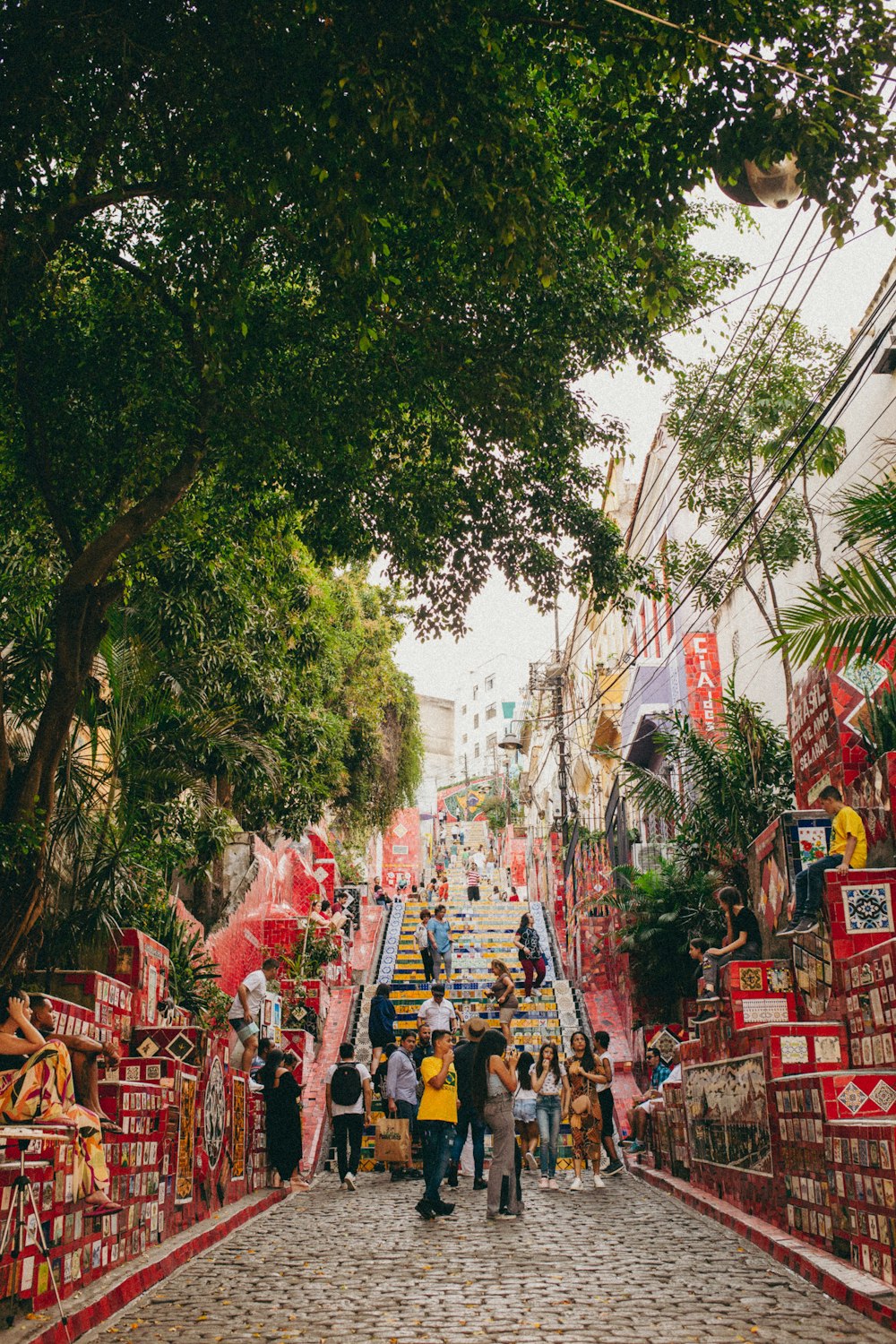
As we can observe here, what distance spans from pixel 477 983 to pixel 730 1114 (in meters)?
13.5

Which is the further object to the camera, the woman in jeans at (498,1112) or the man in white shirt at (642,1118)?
the man in white shirt at (642,1118)

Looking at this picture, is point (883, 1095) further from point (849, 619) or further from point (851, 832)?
point (849, 619)

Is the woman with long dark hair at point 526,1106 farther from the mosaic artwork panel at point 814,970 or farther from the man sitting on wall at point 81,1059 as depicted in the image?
the man sitting on wall at point 81,1059

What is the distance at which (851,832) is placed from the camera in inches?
375

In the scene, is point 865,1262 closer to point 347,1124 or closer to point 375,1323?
point 375,1323

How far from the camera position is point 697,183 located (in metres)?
7.57

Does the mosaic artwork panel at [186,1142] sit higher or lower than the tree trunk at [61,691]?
lower

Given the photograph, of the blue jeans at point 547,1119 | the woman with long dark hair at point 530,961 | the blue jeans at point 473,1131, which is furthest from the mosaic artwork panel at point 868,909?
the woman with long dark hair at point 530,961

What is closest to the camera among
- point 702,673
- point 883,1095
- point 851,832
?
point 883,1095

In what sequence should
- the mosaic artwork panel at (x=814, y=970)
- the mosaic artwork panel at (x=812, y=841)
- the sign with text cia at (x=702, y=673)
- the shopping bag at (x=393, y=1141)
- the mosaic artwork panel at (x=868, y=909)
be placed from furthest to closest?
the sign with text cia at (x=702, y=673), the shopping bag at (x=393, y=1141), the mosaic artwork panel at (x=812, y=841), the mosaic artwork panel at (x=814, y=970), the mosaic artwork panel at (x=868, y=909)

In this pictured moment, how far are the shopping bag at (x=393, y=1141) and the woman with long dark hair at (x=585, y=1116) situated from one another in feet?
6.29

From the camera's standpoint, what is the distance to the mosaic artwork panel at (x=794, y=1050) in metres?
9.27

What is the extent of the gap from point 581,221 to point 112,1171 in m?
7.54

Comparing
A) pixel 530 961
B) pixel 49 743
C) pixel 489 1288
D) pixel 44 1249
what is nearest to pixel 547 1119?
pixel 489 1288
